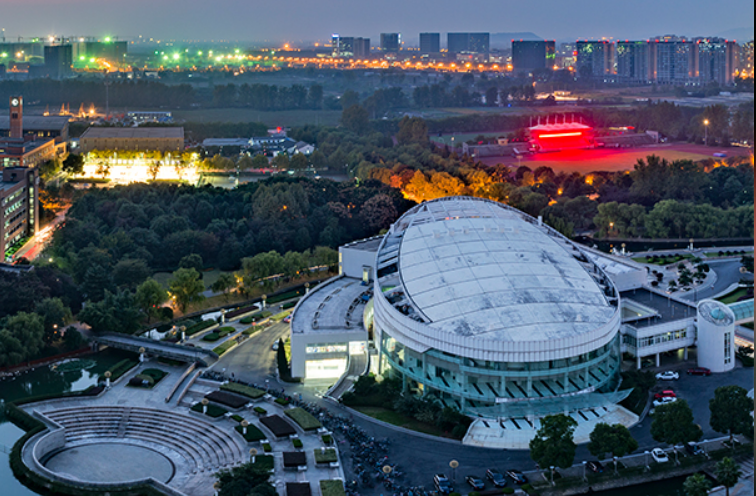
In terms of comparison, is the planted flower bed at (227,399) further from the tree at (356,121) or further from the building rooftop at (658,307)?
the tree at (356,121)

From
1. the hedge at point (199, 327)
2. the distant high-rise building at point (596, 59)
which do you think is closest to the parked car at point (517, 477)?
the hedge at point (199, 327)

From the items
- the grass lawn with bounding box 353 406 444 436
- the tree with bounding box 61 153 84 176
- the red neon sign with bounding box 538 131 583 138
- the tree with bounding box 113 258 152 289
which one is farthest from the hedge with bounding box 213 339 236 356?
the red neon sign with bounding box 538 131 583 138

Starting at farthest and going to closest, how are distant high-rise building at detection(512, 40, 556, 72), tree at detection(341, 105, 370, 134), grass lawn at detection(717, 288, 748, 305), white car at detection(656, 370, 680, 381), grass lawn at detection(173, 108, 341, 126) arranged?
distant high-rise building at detection(512, 40, 556, 72)
grass lawn at detection(173, 108, 341, 126)
tree at detection(341, 105, 370, 134)
grass lawn at detection(717, 288, 748, 305)
white car at detection(656, 370, 680, 381)

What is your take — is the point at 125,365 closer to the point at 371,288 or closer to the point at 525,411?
the point at 371,288

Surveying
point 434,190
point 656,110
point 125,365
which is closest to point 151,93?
point 656,110

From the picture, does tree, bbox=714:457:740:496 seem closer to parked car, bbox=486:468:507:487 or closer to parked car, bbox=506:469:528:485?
parked car, bbox=506:469:528:485
